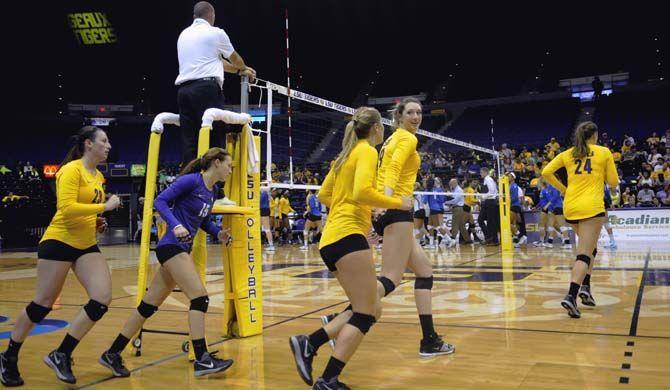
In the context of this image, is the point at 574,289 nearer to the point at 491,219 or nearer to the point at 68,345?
the point at 68,345

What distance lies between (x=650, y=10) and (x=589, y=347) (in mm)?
28397

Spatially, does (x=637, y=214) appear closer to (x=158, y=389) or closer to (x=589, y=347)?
(x=589, y=347)

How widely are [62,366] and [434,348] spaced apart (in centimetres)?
239

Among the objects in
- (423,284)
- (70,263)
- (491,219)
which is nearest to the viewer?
(70,263)

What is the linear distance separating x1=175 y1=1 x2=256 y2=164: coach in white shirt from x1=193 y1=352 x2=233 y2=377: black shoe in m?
1.59

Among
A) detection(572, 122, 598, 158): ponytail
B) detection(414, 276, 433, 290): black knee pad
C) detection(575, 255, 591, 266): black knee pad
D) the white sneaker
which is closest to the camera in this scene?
detection(414, 276, 433, 290): black knee pad

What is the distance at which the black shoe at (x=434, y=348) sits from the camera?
3846mm

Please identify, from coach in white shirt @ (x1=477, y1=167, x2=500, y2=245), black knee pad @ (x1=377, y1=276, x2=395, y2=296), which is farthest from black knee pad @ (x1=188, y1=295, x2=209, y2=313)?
coach in white shirt @ (x1=477, y1=167, x2=500, y2=245)

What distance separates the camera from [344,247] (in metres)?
2.98

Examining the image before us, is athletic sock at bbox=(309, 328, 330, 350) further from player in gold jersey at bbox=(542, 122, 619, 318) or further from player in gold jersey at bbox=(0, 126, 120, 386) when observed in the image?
player in gold jersey at bbox=(542, 122, 619, 318)

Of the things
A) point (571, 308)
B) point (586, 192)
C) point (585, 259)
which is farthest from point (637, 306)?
point (586, 192)

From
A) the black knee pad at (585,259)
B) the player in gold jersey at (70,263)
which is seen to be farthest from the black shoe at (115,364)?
the black knee pad at (585,259)

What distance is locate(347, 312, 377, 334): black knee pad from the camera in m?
2.93

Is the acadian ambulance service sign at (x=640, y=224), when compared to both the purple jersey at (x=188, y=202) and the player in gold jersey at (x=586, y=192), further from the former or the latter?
the purple jersey at (x=188, y=202)
